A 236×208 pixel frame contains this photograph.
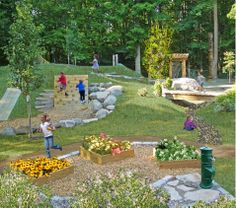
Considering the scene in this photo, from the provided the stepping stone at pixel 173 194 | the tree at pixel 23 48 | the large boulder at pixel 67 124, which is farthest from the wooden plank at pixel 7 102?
the stepping stone at pixel 173 194

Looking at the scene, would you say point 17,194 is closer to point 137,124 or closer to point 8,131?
point 8,131

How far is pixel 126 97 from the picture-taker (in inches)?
939

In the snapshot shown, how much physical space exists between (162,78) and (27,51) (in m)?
18.8

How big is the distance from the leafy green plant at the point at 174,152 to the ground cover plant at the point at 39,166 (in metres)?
2.97

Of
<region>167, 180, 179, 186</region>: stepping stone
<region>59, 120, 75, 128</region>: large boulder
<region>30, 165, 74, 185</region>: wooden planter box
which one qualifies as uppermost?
<region>59, 120, 75, 128</region>: large boulder

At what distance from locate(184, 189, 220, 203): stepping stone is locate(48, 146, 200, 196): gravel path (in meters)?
1.39

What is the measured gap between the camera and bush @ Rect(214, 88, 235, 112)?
68.9 feet

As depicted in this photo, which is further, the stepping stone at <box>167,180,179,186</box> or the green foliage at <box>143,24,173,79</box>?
the green foliage at <box>143,24,173,79</box>

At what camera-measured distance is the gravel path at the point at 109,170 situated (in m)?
11.1

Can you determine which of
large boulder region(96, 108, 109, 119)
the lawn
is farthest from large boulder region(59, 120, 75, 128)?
large boulder region(96, 108, 109, 119)

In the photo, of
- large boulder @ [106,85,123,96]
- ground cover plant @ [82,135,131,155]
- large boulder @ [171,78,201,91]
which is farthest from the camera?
large boulder @ [171,78,201,91]

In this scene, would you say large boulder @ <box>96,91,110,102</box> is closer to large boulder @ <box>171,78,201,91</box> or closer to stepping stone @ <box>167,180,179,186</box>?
large boulder @ <box>171,78,201,91</box>

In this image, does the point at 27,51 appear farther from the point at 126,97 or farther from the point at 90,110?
the point at 126,97

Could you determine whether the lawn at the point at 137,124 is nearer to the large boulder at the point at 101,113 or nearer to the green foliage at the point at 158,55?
the large boulder at the point at 101,113
